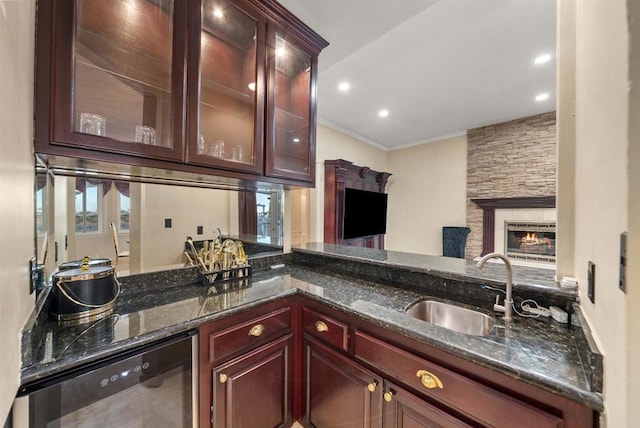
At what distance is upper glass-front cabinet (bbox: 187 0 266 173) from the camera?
1276mm

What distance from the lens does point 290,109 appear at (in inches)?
69.3

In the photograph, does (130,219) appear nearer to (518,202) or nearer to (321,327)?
(321,327)

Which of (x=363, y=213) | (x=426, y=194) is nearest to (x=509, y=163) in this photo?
(x=426, y=194)

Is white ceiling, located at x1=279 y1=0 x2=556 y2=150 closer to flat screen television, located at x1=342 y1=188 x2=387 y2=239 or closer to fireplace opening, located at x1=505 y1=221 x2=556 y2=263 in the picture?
flat screen television, located at x1=342 y1=188 x2=387 y2=239

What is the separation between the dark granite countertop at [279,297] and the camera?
29.1 inches

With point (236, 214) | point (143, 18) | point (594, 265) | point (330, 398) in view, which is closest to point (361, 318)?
point (330, 398)

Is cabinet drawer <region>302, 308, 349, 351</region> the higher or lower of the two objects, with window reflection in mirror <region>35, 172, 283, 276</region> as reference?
lower

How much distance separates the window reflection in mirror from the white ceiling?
4.64ft

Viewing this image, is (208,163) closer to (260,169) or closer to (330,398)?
(260,169)

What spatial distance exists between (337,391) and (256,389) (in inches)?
16.6

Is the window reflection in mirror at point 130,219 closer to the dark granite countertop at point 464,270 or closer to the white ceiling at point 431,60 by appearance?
the dark granite countertop at point 464,270

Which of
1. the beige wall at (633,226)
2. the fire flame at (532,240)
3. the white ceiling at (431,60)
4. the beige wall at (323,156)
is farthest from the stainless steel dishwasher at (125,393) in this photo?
the fire flame at (532,240)

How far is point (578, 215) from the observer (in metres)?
1.01

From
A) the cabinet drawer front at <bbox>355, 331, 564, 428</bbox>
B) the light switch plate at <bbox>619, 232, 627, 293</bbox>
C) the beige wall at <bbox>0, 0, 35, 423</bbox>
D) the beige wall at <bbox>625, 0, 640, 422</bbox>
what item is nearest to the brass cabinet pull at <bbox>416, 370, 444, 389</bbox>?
the cabinet drawer front at <bbox>355, 331, 564, 428</bbox>
